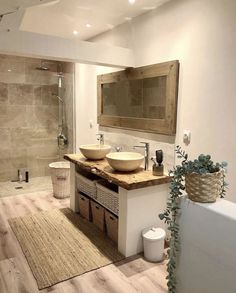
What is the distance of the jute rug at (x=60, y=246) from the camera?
2238 mm

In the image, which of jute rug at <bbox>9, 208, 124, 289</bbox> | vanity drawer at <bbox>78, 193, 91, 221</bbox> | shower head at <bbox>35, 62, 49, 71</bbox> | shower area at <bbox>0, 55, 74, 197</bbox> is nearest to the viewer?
jute rug at <bbox>9, 208, 124, 289</bbox>

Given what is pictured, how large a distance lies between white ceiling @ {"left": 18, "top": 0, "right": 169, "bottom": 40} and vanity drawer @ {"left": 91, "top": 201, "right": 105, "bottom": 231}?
7.19ft

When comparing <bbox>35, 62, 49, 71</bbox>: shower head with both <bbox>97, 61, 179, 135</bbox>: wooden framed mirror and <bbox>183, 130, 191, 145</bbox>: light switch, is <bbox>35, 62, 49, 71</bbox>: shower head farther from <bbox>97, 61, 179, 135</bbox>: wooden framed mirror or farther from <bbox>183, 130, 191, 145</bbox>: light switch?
<bbox>183, 130, 191, 145</bbox>: light switch

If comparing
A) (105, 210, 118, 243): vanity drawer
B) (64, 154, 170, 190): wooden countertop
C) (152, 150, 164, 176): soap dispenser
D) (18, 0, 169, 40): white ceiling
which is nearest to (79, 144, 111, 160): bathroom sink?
(64, 154, 170, 190): wooden countertop

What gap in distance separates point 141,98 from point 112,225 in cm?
148

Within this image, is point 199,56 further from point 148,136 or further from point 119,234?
point 119,234

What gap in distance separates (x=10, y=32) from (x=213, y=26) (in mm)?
1834

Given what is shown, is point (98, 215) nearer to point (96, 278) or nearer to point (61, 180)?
point (96, 278)

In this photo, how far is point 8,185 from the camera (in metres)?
4.54

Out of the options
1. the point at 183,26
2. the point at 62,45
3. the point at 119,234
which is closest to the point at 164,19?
the point at 183,26

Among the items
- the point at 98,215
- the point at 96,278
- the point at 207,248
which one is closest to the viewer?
the point at 207,248

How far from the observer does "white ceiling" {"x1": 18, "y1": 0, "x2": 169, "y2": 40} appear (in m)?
2.70

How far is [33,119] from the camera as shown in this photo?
490 cm

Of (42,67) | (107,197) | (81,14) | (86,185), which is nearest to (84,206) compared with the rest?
(86,185)
